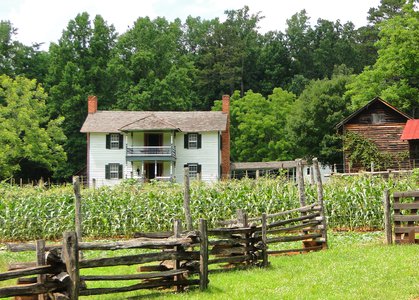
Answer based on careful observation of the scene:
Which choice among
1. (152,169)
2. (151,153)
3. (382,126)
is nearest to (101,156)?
(151,153)

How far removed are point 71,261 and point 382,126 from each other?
42392 mm

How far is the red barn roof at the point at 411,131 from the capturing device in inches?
1743

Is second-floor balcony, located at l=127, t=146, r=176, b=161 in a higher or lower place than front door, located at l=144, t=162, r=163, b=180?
higher

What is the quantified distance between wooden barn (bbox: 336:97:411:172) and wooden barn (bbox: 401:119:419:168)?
130 centimetres

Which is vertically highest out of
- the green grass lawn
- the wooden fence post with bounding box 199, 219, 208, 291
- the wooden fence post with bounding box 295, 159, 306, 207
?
the wooden fence post with bounding box 295, 159, 306, 207

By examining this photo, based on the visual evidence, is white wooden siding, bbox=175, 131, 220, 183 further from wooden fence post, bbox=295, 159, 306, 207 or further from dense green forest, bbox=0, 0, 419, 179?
wooden fence post, bbox=295, 159, 306, 207

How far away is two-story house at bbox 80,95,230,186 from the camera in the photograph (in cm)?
5203

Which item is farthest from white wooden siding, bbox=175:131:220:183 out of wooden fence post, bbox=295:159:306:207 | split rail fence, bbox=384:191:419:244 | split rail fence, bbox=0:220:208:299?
split rail fence, bbox=0:220:208:299

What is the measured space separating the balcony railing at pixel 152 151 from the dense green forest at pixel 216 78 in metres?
7.32

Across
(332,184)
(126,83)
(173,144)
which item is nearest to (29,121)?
(173,144)

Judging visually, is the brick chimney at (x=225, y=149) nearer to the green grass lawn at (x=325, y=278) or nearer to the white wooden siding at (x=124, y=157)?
the white wooden siding at (x=124, y=157)

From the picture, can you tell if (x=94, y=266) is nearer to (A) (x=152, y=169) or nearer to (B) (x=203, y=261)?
(B) (x=203, y=261)

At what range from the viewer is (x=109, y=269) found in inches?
583

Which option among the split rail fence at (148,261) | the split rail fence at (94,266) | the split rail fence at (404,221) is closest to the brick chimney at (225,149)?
the split rail fence at (404,221)
